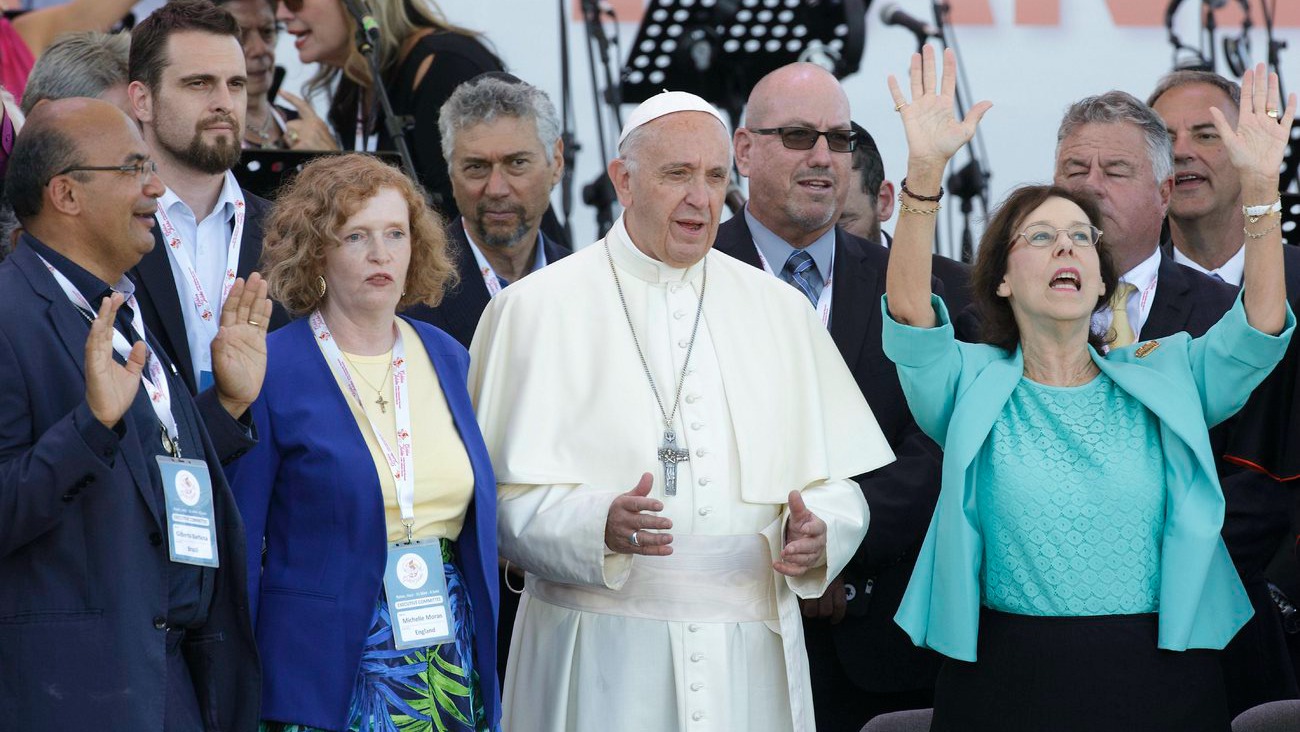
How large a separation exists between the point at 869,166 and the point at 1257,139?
7.16 ft

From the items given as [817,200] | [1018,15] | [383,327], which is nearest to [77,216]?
[383,327]

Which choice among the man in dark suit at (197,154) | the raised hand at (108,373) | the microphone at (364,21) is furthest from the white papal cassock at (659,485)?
the microphone at (364,21)

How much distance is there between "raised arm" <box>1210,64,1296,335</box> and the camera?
360 cm

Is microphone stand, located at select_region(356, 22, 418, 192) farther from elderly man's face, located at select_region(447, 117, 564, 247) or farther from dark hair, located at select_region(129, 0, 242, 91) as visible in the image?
dark hair, located at select_region(129, 0, 242, 91)

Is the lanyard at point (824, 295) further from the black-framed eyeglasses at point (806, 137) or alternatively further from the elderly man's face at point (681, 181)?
the elderly man's face at point (681, 181)

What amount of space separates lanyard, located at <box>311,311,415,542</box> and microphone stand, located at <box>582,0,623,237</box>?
2379mm

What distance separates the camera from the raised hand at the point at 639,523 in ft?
11.7

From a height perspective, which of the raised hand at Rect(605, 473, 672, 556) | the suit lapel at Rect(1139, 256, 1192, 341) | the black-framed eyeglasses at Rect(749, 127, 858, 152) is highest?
the black-framed eyeglasses at Rect(749, 127, 858, 152)

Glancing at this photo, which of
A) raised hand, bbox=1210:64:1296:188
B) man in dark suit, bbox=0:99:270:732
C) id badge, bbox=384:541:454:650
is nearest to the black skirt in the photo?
raised hand, bbox=1210:64:1296:188

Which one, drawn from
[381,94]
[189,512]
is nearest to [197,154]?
[381,94]

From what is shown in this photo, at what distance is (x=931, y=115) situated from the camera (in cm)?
365

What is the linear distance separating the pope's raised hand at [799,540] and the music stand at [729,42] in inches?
98.9

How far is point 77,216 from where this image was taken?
130 inches

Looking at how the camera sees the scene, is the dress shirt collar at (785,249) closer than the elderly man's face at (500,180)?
Yes
